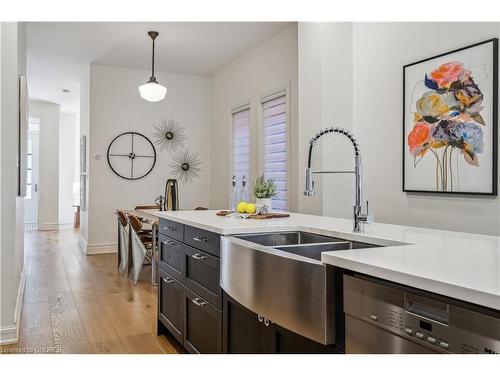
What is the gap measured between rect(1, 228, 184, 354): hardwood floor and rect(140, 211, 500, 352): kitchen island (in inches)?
27.7

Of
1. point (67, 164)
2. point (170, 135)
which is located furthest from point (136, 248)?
point (67, 164)

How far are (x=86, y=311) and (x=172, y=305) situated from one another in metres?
1.17

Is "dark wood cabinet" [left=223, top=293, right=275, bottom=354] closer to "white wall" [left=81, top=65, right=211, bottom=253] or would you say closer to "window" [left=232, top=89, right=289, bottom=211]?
"window" [left=232, top=89, right=289, bottom=211]

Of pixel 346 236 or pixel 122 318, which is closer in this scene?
pixel 346 236

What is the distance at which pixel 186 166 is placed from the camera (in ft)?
→ 21.7

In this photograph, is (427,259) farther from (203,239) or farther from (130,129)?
(130,129)

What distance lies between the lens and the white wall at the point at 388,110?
2.60 metres

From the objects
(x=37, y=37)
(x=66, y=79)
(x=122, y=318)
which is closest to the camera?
(x=122, y=318)

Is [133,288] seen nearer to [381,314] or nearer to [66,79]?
[381,314]

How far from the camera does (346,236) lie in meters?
1.78

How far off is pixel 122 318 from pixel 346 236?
82.7 inches

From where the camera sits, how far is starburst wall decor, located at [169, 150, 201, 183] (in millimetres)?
6570
